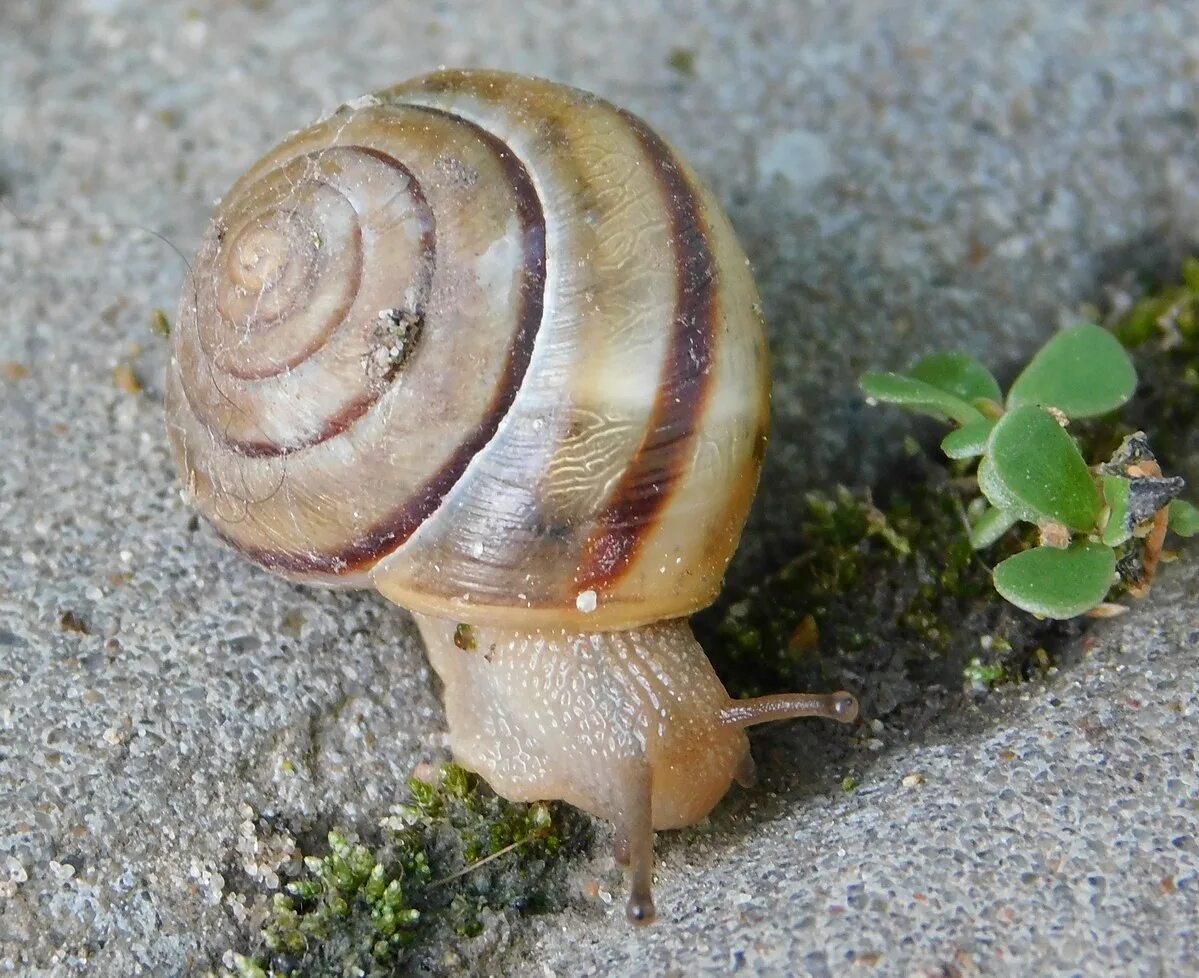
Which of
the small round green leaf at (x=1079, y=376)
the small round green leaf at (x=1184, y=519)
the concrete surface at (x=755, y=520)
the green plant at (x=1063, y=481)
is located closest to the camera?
the concrete surface at (x=755, y=520)

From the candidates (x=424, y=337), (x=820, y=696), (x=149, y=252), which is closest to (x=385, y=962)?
(x=820, y=696)

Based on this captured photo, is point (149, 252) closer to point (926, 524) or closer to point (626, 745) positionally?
point (626, 745)

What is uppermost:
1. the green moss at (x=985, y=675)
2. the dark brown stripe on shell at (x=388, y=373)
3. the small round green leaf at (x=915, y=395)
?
the dark brown stripe on shell at (x=388, y=373)

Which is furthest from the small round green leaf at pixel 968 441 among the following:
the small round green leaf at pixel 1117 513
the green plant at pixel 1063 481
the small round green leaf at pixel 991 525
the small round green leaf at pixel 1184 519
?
the small round green leaf at pixel 1184 519

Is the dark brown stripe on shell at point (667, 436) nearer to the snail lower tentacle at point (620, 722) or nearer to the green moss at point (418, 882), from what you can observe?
the snail lower tentacle at point (620, 722)

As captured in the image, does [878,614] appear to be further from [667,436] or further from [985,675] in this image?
[667,436]
